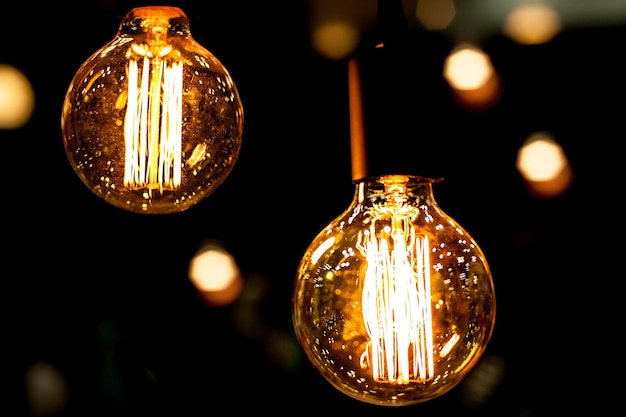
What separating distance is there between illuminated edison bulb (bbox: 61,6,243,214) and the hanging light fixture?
13 cm

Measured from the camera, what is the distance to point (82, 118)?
2.34 ft

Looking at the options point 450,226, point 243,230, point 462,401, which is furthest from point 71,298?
point 450,226

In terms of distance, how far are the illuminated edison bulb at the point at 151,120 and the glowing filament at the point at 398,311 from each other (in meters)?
0.16

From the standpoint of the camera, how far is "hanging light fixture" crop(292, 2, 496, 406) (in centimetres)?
73

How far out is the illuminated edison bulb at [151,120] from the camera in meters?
0.72

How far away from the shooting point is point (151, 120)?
2.38 ft

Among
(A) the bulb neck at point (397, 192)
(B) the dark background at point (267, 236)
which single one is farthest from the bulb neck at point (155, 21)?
(B) the dark background at point (267, 236)

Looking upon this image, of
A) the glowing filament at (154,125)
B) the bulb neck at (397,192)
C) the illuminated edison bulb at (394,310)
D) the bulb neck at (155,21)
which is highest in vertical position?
the bulb neck at (155,21)

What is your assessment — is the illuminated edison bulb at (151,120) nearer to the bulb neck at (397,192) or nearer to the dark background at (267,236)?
the bulb neck at (397,192)

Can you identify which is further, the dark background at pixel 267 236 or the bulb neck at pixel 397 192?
the dark background at pixel 267 236

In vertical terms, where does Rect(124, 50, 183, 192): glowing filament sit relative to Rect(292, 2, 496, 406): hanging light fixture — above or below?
above

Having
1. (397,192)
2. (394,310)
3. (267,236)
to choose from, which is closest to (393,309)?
(394,310)

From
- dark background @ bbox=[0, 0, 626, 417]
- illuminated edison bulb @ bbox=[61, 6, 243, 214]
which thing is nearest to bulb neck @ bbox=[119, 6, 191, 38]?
illuminated edison bulb @ bbox=[61, 6, 243, 214]

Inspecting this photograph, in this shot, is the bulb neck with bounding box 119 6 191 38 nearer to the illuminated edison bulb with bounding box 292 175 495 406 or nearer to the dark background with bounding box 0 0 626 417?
the illuminated edison bulb with bounding box 292 175 495 406
